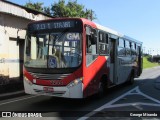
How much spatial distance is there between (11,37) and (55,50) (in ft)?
31.6

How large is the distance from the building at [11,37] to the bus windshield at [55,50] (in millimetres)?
6716

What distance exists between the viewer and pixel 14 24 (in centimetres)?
2008

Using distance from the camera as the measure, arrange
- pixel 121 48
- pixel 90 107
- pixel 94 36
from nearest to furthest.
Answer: pixel 90 107 < pixel 94 36 < pixel 121 48

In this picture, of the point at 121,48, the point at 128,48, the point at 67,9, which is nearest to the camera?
the point at 121,48

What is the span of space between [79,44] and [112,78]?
4578 mm

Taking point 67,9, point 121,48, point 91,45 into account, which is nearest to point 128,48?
point 121,48

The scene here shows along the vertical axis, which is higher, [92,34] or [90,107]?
[92,34]

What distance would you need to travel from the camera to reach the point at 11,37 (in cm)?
1973

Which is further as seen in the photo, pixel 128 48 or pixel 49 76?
pixel 128 48

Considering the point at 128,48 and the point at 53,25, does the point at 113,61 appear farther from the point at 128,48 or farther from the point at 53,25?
the point at 53,25

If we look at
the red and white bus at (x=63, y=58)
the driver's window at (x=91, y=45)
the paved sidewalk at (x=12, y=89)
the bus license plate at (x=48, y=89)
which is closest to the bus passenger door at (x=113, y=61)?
the red and white bus at (x=63, y=58)

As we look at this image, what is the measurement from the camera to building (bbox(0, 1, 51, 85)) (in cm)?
1852

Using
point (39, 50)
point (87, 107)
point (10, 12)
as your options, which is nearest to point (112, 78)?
point (87, 107)

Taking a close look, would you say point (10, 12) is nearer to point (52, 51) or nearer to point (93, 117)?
point (52, 51)
